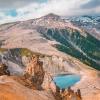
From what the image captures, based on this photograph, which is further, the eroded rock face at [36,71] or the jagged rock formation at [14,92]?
the eroded rock face at [36,71]

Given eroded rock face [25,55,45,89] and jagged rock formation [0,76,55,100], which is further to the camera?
eroded rock face [25,55,45,89]

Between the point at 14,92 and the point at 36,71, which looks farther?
the point at 36,71

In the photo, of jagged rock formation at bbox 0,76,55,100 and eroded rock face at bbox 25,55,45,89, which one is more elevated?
jagged rock formation at bbox 0,76,55,100

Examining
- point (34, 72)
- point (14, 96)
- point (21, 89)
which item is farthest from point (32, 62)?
point (14, 96)

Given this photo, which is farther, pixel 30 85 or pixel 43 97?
pixel 30 85

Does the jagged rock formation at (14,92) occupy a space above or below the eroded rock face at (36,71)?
above

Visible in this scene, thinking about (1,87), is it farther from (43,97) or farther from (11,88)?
(43,97)

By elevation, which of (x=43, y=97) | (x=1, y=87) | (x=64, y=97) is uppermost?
(x=1, y=87)

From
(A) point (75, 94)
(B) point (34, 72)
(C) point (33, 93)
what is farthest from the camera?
(B) point (34, 72)

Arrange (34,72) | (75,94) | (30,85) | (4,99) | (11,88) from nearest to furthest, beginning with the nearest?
(4,99) → (11,88) → (30,85) → (75,94) → (34,72)

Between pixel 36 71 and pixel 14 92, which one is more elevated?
pixel 14 92

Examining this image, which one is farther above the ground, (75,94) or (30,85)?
(30,85)
